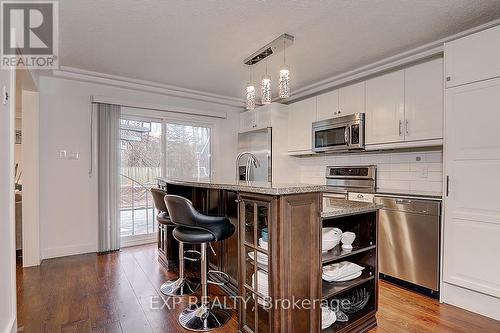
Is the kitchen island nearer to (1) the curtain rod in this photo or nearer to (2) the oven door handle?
(2) the oven door handle

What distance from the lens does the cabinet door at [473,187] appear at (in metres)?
2.00

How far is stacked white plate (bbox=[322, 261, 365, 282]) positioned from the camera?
1734mm

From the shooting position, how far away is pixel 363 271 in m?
1.91

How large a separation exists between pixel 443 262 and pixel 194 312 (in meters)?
2.12

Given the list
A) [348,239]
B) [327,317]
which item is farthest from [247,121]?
[327,317]

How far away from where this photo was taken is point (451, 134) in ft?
7.32

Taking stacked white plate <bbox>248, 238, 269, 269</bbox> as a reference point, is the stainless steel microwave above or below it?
above

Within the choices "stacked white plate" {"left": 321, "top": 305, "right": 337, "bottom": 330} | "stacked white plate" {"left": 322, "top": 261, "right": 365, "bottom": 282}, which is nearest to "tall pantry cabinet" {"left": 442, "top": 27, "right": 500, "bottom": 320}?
"stacked white plate" {"left": 322, "top": 261, "right": 365, "bottom": 282}

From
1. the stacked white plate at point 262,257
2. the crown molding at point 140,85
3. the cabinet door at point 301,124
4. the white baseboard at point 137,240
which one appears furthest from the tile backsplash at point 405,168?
the white baseboard at point 137,240

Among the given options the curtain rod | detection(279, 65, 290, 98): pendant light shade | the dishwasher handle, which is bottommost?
the dishwasher handle

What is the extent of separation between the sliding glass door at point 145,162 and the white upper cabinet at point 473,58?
332cm

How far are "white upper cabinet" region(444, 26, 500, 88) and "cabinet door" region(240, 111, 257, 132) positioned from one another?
2.81 meters

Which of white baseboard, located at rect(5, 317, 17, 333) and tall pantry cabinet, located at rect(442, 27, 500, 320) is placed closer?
white baseboard, located at rect(5, 317, 17, 333)

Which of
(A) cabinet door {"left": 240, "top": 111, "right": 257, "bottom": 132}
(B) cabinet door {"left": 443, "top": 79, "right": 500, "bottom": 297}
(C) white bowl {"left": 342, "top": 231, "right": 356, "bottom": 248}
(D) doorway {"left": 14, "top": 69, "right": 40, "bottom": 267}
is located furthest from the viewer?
(A) cabinet door {"left": 240, "top": 111, "right": 257, "bottom": 132}
